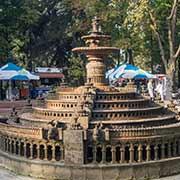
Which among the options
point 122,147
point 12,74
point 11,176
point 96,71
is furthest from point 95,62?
point 12,74

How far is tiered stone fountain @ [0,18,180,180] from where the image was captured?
12281 mm

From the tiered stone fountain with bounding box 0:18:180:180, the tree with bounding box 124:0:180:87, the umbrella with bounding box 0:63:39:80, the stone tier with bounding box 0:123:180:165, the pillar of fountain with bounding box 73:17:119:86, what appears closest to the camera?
the tiered stone fountain with bounding box 0:18:180:180

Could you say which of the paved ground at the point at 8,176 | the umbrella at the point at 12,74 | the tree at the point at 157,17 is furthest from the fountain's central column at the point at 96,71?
the tree at the point at 157,17

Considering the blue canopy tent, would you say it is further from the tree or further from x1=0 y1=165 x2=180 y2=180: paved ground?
x1=0 y1=165 x2=180 y2=180: paved ground

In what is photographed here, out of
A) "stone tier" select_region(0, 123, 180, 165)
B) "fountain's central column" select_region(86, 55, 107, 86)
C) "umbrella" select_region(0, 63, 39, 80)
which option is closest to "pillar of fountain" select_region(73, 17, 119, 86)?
"fountain's central column" select_region(86, 55, 107, 86)

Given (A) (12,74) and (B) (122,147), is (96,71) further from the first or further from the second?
(A) (12,74)

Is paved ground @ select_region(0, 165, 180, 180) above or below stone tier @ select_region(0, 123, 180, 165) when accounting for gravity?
below

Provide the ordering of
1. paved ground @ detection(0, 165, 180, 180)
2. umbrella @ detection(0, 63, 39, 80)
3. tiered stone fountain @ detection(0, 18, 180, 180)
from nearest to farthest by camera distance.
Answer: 1. tiered stone fountain @ detection(0, 18, 180, 180)
2. paved ground @ detection(0, 165, 180, 180)
3. umbrella @ detection(0, 63, 39, 80)

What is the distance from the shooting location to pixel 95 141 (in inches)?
487

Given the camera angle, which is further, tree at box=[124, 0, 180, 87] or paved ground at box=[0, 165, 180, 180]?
tree at box=[124, 0, 180, 87]

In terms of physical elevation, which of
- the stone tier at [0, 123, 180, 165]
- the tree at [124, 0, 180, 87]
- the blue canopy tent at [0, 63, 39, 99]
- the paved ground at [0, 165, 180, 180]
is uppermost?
the tree at [124, 0, 180, 87]

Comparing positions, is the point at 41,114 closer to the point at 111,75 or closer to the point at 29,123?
the point at 29,123

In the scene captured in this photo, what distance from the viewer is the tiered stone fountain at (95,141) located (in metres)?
12.3

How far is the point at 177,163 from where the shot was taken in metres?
13.1
